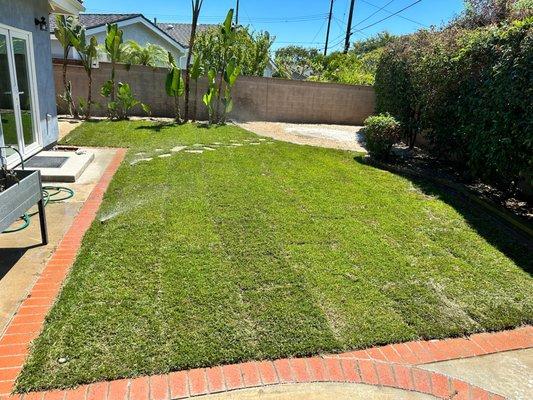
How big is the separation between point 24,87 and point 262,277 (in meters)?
6.45

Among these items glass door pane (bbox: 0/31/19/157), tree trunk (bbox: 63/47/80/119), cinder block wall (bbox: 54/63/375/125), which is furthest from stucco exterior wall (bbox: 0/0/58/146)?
cinder block wall (bbox: 54/63/375/125)

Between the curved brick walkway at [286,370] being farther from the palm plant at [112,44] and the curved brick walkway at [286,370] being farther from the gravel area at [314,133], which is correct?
the palm plant at [112,44]

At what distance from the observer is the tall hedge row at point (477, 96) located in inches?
231

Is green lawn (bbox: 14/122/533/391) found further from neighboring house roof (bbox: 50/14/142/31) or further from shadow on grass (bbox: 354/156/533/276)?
neighboring house roof (bbox: 50/14/142/31)

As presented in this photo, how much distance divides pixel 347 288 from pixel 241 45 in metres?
15.6

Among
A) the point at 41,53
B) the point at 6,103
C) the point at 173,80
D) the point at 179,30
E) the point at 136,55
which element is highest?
the point at 179,30

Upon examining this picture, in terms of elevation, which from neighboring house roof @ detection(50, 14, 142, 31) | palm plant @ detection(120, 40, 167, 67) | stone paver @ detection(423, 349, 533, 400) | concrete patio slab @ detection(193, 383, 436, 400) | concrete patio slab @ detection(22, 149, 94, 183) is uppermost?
neighboring house roof @ detection(50, 14, 142, 31)

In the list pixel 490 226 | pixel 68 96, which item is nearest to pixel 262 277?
pixel 490 226

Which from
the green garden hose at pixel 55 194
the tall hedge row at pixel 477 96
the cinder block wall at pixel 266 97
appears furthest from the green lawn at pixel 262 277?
the cinder block wall at pixel 266 97

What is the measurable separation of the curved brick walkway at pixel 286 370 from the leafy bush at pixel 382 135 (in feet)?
19.9

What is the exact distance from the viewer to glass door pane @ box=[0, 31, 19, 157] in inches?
260

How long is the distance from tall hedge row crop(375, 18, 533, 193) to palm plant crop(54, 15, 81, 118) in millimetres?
9622

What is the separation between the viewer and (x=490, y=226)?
577 centimetres

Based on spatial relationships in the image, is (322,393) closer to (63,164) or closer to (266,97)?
(63,164)
